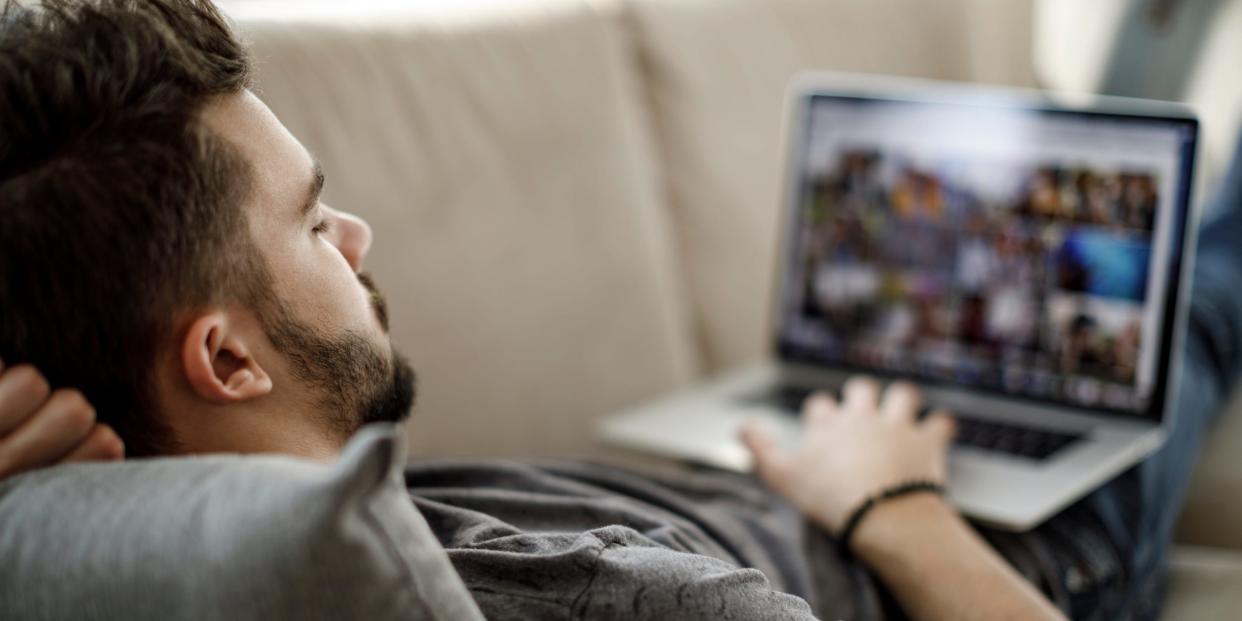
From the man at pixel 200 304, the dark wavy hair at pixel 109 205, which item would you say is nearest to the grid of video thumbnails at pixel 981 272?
the man at pixel 200 304

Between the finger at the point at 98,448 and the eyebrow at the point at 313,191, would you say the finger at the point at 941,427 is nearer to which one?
the eyebrow at the point at 313,191

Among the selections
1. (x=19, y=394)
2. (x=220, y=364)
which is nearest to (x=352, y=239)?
(x=220, y=364)

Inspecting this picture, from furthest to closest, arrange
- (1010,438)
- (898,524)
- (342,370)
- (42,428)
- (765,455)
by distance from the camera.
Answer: (1010,438) < (765,455) < (898,524) < (342,370) < (42,428)

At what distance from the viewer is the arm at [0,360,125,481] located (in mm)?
683

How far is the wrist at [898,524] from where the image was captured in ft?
3.77

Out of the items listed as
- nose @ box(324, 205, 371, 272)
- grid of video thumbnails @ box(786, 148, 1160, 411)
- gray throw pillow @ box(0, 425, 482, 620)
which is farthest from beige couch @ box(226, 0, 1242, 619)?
gray throw pillow @ box(0, 425, 482, 620)

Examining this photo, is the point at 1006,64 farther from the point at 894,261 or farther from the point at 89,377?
the point at 89,377

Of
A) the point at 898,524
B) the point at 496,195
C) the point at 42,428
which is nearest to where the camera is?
the point at 42,428

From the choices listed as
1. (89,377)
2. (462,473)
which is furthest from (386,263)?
(89,377)

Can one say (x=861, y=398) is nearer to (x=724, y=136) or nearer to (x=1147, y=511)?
(x=1147, y=511)

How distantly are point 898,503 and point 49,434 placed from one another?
2.52 feet

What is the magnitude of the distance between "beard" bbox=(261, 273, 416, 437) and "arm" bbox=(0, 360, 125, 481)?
121 mm

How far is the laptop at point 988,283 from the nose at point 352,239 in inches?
25.8

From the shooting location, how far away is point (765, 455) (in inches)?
52.6
